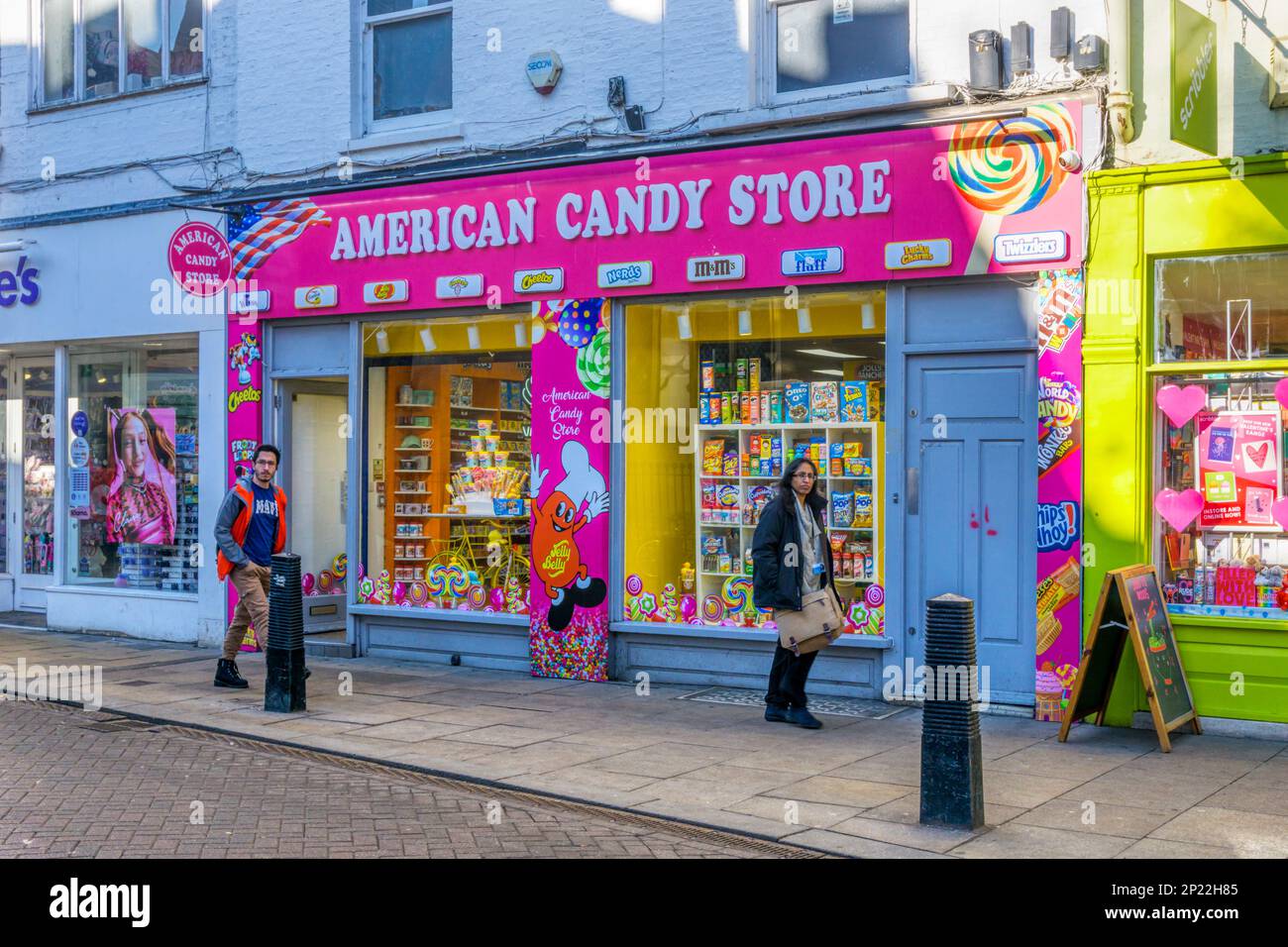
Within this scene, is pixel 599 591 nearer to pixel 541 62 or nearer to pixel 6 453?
pixel 541 62

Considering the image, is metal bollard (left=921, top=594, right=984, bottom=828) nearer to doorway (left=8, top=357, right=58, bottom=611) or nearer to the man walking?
the man walking

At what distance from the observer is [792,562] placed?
945 cm

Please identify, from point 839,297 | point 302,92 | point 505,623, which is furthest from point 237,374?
point 839,297

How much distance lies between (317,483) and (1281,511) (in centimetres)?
918

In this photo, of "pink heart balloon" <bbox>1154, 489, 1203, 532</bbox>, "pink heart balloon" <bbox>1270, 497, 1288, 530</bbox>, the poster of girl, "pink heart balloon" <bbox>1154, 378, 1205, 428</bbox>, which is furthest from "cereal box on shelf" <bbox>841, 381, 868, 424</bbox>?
the poster of girl

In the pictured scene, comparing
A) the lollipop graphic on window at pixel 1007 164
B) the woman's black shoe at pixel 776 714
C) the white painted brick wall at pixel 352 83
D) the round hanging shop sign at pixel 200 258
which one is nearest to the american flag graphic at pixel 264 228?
the round hanging shop sign at pixel 200 258

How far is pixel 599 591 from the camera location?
11.8 metres

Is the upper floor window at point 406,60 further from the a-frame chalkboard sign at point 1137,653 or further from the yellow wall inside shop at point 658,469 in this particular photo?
the a-frame chalkboard sign at point 1137,653

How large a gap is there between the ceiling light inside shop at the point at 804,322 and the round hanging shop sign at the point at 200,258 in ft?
19.9

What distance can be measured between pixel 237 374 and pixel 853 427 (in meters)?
6.44

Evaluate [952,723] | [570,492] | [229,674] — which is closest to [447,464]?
[570,492]

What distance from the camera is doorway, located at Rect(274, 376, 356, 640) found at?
13.9 metres

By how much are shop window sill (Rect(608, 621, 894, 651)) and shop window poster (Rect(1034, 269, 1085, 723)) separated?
1.27 m
